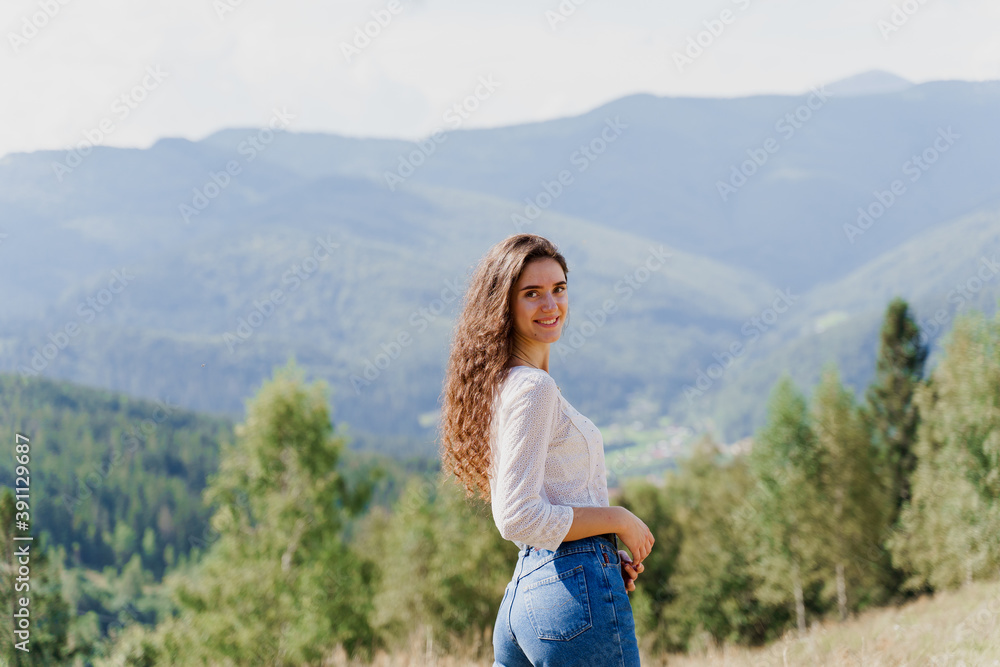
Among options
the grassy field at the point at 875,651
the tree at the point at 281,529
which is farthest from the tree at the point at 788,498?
the grassy field at the point at 875,651

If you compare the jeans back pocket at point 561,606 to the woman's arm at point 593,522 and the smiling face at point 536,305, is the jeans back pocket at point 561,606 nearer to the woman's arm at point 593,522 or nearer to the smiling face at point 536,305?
the woman's arm at point 593,522

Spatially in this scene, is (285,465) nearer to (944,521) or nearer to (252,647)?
(252,647)

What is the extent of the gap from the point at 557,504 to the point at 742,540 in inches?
1652

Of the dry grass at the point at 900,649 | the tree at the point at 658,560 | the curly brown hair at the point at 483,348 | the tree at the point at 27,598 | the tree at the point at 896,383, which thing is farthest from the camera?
the tree at the point at 658,560

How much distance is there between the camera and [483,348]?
329cm

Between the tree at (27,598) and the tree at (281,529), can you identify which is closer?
the tree at (27,598)

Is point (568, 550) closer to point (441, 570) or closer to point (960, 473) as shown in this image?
point (960, 473)

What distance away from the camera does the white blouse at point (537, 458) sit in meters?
3.00

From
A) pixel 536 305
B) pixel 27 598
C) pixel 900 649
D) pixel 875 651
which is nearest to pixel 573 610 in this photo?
pixel 536 305

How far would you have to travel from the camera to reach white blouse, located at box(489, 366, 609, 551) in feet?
9.83

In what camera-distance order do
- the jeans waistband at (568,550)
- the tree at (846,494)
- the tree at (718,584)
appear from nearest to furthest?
the jeans waistband at (568,550) → the tree at (846,494) → the tree at (718,584)

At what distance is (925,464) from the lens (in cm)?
3020

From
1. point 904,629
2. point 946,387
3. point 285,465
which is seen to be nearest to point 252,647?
point 285,465

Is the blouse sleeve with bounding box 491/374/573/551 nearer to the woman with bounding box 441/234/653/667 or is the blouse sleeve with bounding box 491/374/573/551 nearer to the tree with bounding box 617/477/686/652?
the woman with bounding box 441/234/653/667
